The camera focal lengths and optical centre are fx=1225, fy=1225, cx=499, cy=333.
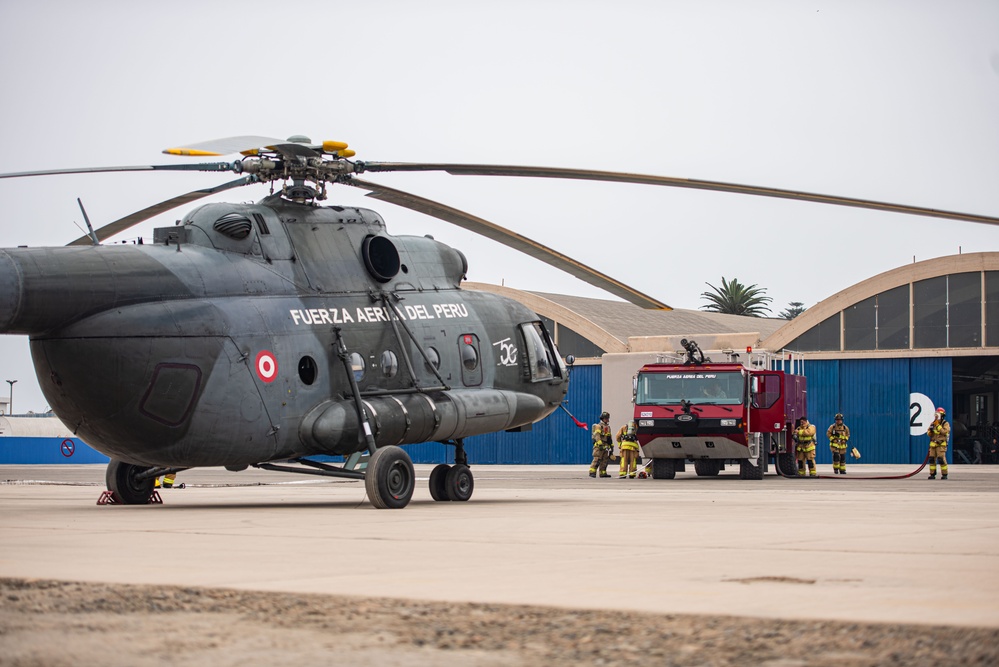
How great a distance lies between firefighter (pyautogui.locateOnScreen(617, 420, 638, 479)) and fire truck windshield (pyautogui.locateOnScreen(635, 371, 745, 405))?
43.5 inches

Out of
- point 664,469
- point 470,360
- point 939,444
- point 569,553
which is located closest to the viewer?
point 569,553

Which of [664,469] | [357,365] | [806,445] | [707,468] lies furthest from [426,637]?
[707,468]

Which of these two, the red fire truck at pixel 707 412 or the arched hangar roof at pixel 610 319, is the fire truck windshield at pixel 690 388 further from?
the arched hangar roof at pixel 610 319

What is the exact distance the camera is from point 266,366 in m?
14.7

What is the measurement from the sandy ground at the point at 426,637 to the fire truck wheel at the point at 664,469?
2340 centimetres

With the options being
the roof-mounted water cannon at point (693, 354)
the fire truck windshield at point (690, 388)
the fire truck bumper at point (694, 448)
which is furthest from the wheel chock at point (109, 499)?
the roof-mounted water cannon at point (693, 354)

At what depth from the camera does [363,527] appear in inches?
457

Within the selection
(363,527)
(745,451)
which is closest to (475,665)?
(363,527)

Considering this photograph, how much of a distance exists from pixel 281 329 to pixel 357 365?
1.28 m

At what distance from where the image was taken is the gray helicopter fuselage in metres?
13.6

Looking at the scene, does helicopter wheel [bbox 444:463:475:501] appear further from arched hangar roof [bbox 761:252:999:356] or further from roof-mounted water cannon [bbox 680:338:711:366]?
arched hangar roof [bbox 761:252:999:356]

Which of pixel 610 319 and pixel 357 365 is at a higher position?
pixel 610 319

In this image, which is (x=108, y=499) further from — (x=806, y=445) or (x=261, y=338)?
(x=806, y=445)

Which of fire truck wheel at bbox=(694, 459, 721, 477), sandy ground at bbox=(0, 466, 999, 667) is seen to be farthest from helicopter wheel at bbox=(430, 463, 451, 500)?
fire truck wheel at bbox=(694, 459, 721, 477)
